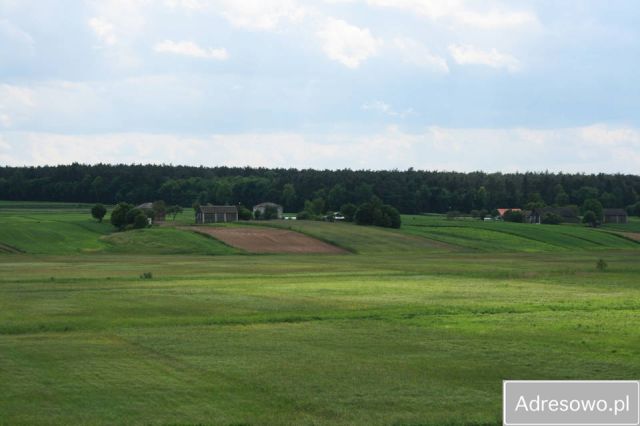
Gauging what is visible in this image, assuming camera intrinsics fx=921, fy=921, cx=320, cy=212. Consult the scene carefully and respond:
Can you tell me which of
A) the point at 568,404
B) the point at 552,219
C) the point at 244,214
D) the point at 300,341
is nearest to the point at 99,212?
the point at 244,214

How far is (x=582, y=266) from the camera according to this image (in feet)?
298

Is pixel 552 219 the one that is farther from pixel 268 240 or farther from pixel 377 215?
pixel 268 240

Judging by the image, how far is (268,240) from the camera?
431 ft

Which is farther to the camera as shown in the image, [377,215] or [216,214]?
[216,214]

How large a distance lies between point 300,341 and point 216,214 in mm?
145098

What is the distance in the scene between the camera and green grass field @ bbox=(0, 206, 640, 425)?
2600 cm

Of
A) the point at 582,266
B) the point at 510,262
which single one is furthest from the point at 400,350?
the point at 510,262

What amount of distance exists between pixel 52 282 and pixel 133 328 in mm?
29493

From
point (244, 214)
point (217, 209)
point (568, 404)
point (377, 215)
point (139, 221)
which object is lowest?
point (568, 404)

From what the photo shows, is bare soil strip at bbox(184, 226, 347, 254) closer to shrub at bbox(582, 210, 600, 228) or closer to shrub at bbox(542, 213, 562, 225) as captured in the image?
shrub at bbox(542, 213, 562, 225)

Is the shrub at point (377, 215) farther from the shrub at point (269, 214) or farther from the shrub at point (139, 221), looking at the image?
the shrub at point (139, 221)

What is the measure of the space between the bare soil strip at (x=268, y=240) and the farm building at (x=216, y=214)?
32447 mm

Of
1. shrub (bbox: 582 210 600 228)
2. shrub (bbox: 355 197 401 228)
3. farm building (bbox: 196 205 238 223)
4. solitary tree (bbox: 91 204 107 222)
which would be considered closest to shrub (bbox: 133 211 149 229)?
solitary tree (bbox: 91 204 107 222)

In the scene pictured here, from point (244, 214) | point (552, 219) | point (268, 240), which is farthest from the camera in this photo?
point (552, 219)
